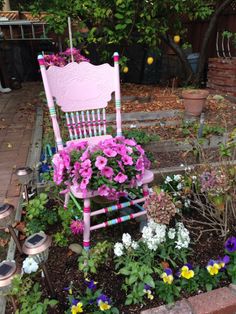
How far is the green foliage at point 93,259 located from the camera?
1.62m

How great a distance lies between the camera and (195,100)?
12.9ft

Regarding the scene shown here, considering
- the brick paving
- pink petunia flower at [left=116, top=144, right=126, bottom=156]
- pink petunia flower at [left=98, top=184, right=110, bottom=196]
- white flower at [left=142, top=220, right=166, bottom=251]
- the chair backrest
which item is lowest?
the brick paving

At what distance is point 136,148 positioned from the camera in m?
1.75

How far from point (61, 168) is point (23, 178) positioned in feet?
1.98

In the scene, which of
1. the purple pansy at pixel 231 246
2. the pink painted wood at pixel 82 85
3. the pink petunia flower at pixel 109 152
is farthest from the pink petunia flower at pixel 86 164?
the purple pansy at pixel 231 246

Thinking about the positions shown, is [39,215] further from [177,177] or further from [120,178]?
[177,177]

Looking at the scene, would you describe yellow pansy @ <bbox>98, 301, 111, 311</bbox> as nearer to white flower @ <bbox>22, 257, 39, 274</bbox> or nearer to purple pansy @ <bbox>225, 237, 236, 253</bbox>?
white flower @ <bbox>22, 257, 39, 274</bbox>

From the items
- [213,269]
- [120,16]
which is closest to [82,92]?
[213,269]

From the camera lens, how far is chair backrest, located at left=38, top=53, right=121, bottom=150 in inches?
76.8

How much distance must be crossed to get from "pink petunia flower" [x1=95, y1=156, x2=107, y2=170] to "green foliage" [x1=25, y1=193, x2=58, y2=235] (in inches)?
29.2

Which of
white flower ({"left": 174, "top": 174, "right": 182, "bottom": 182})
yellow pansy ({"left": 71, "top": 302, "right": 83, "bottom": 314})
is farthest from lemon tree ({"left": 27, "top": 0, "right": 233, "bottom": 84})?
yellow pansy ({"left": 71, "top": 302, "right": 83, "bottom": 314})

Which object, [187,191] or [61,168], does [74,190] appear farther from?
[187,191]

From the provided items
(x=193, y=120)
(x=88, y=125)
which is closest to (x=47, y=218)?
(x=88, y=125)

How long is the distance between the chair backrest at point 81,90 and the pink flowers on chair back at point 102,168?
1.21ft
